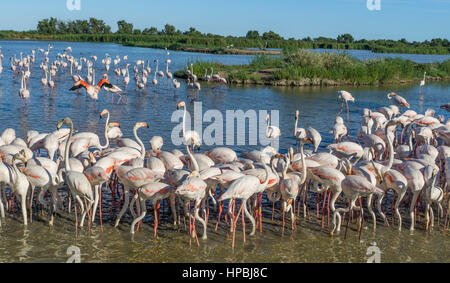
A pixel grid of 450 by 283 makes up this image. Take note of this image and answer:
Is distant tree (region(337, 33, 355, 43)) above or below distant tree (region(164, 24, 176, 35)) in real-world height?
below

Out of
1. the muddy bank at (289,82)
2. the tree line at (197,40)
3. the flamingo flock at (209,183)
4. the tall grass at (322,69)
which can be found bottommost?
the flamingo flock at (209,183)

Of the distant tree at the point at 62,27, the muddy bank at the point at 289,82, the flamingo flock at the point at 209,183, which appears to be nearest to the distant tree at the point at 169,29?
the distant tree at the point at 62,27

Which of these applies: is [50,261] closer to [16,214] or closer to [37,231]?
[37,231]

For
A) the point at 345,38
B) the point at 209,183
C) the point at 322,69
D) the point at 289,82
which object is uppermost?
the point at 345,38

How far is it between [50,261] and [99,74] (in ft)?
74.2

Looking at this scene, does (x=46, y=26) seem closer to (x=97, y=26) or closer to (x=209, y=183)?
(x=97, y=26)

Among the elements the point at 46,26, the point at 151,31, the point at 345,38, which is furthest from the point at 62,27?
the point at 345,38

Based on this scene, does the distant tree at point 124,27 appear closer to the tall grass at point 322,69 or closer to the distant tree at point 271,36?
the distant tree at point 271,36

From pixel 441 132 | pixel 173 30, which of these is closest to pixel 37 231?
pixel 441 132

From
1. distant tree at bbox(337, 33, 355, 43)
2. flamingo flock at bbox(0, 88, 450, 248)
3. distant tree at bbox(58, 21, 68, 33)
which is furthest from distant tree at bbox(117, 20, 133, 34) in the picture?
flamingo flock at bbox(0, 88, 450, 248)

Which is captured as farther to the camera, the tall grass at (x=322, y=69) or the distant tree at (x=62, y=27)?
the distant tree at (x=62, y=27)

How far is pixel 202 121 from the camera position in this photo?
14.8 m

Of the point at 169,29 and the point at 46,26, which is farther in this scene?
the point at 169,29

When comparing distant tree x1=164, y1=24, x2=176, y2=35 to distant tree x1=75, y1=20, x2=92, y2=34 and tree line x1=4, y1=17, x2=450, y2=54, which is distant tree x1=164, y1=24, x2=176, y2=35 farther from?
distant tree x1=75, y1=20, x2=92, y2=34
